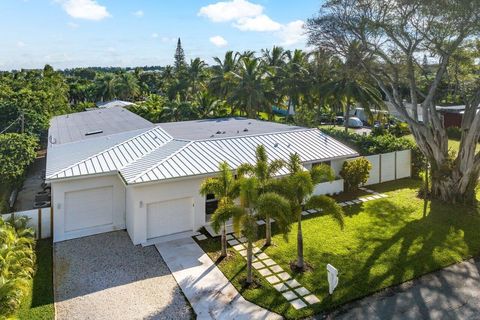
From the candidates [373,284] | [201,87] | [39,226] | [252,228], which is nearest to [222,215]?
[252,228]

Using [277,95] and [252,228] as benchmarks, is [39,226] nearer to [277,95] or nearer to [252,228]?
[252,228]

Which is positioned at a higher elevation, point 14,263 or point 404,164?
point 404,164

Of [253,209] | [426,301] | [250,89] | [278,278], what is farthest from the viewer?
[250,89]

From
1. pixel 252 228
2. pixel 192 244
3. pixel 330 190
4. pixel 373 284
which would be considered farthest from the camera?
pixel 330 190

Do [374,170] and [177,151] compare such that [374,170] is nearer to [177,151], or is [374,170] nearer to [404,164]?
[404,164]

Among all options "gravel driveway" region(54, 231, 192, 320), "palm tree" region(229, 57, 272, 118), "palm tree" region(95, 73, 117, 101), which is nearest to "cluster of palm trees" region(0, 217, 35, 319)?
"gravel driveway" region(54, 231, 192, 320)

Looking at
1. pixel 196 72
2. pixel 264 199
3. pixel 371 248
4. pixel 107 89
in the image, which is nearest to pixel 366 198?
pixel 371 248

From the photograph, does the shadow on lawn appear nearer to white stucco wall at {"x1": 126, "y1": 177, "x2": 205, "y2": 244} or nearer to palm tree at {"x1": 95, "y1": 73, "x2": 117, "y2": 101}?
white stucco wall at {"x1": 126, "y1": 177, "x2": 205, "y2": 244}
